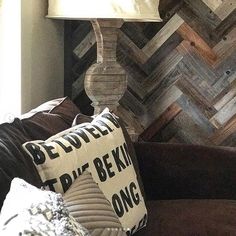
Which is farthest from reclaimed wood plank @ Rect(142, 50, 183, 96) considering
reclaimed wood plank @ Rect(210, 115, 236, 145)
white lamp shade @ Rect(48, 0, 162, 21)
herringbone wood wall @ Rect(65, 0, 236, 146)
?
white lamp shade @ Rect(48, 0, 162, 21)

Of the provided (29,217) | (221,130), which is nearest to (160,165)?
(221,130)

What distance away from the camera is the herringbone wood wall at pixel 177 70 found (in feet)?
8.54

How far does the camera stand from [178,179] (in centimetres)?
201

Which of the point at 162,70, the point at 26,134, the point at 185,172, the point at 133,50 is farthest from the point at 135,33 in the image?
the point at 26,134

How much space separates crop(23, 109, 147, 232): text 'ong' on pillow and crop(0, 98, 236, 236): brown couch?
0.34 ft

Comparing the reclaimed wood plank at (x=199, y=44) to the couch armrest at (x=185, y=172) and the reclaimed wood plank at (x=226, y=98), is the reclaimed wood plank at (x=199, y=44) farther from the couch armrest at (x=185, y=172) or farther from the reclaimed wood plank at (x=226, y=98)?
the couch armrest at (x=185, y=172)

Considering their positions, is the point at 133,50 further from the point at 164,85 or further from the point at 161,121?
the point at 161,121

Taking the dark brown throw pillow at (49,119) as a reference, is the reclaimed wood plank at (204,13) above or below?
above

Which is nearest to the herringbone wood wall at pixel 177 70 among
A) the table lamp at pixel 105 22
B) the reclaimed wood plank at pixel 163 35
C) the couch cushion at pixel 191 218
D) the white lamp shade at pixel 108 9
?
the reclaimed wood plank at pixel 163 35

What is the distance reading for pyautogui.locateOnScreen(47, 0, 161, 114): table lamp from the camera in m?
2.02

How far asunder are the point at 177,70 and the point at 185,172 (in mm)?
766

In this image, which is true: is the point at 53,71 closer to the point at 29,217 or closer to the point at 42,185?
the point at 42,185

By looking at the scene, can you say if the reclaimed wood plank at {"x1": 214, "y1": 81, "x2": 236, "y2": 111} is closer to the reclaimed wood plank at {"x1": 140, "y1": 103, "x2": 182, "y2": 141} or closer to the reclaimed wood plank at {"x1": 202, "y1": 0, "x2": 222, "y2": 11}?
the reclaimed wood plank at {"x1": 140, "y1": 103, "x2": 182, "y2": 141}

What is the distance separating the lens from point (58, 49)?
2588 millimetres
